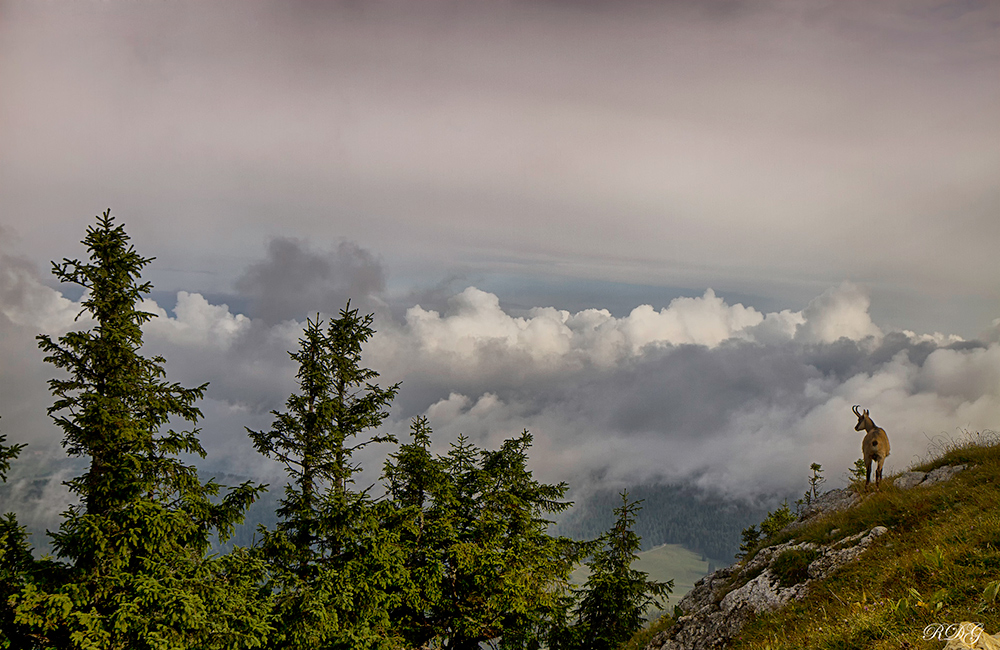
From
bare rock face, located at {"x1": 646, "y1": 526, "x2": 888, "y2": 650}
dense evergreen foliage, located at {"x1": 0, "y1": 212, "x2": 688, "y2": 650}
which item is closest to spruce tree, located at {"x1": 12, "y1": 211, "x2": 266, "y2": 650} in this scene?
dense evergreen foliage, located at {"x1": 0, "y1": 212, "x2": 688, "y2": 650}

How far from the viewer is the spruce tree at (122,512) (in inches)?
489

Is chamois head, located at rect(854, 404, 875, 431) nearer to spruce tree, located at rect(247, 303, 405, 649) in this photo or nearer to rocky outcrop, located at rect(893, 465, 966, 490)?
rocky outcrop, located at rect(893, 465, 966, 490)

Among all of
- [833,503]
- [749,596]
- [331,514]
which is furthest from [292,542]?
[833,503]

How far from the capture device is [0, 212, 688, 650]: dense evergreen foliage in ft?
41.6

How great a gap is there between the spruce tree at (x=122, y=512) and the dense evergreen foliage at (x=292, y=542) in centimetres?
4

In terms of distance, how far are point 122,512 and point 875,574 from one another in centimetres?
1693

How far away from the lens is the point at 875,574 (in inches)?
401

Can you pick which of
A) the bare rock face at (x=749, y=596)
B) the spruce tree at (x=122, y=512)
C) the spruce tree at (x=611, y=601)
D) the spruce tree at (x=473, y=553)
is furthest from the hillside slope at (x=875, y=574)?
the spruce tree at (x=122, y=512)

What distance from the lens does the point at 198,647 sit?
13320 millimetres

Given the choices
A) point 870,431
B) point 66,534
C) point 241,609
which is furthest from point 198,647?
point 870,431

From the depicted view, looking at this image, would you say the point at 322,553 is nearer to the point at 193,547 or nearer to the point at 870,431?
the point at 193,547

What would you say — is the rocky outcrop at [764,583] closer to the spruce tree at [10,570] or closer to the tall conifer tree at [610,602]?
the tall conifer tree at [610,602]

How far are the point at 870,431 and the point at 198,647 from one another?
2030 cm

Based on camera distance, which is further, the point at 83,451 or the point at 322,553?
the point at 322,553
